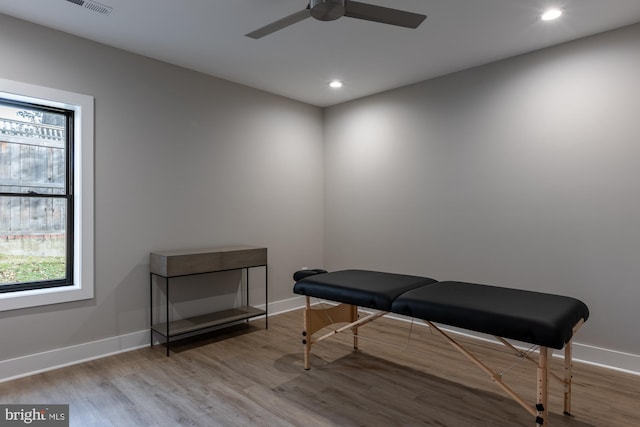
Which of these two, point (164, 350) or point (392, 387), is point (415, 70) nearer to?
point (392, 387)

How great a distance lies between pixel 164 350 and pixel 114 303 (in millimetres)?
569

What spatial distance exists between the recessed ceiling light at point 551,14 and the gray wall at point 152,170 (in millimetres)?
Answer: 2658

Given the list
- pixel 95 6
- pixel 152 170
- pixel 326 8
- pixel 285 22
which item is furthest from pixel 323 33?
pixel 152 170

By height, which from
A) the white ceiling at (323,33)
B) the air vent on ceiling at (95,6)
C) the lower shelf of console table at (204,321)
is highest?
the white ceiling at (323,33)

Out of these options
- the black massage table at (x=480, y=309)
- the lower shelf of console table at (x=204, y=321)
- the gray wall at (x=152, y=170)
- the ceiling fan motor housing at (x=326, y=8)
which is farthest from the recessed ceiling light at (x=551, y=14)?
the lower shelf of console table at (x=204, y=321)

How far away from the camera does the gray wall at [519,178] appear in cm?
269

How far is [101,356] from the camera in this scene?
2.89m

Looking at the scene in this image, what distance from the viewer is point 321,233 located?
186 inches

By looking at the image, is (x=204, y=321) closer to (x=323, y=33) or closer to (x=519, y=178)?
(x=323, y=33)

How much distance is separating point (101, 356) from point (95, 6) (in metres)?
2.55

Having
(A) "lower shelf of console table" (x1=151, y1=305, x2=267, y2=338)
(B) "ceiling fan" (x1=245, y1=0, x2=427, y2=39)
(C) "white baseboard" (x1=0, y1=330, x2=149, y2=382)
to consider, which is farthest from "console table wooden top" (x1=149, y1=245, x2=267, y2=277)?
(B) "ceiling fan" (x1=245, y1=0, x2=427, y2=39)

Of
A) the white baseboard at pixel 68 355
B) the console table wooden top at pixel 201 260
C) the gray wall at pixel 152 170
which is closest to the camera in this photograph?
the white baseboard at pixel 68 355

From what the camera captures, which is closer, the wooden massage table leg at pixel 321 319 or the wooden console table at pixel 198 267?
the wooden massage table leg at pixel 321 319

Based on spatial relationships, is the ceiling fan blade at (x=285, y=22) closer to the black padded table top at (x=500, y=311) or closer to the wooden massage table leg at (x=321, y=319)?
the black padded table top at (x=500, y=311)
